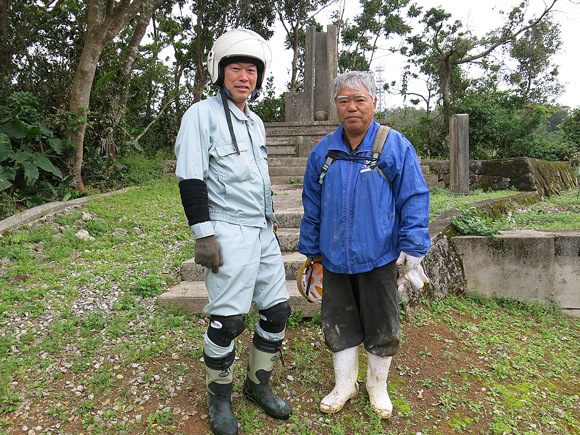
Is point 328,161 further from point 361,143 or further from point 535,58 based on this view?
point 535,58

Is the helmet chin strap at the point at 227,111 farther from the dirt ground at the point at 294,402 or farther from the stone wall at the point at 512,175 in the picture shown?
the stone wall at the point at 512,175

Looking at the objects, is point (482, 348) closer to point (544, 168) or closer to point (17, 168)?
point (17, 168)

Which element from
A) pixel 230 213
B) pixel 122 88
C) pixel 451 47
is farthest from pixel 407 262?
pixel 451 47

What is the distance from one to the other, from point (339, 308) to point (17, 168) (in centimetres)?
Result: 519

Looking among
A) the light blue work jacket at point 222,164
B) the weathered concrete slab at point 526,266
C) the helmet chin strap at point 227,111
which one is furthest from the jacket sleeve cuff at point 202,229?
the weathered concrete slab at point 526,266

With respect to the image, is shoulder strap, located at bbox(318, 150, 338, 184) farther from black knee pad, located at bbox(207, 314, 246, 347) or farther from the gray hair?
black knee pad, located at bbox(207, 314, 246, 347)

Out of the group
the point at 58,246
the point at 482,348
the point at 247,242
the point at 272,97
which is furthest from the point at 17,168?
the point at 272,97

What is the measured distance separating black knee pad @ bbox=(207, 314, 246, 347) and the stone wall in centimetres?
778

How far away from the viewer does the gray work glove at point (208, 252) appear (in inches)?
73.3

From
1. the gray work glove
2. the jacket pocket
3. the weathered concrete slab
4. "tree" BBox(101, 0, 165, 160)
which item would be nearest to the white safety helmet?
the jacket pocket

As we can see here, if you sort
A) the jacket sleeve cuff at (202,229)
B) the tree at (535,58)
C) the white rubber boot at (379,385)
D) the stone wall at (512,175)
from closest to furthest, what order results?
the jacket sleeve cuff at (202,229), the white rubber boot at (379,385), the stone wall at (512,175), the tree at (535,58)

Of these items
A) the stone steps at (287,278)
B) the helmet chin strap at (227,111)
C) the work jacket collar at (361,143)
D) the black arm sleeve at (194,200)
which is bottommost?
the stone steps at (287,278)

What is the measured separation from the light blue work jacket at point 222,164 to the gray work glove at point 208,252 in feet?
0.11

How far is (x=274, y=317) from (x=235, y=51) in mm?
1365
